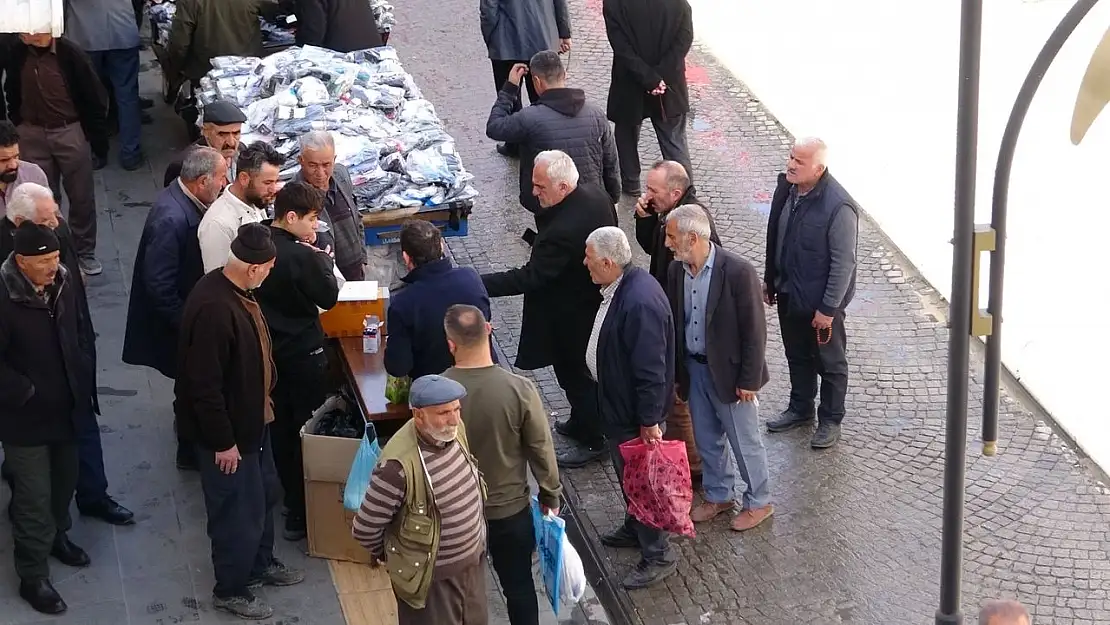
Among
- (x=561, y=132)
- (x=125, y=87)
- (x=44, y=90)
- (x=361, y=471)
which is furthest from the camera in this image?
(x=125, y=87)

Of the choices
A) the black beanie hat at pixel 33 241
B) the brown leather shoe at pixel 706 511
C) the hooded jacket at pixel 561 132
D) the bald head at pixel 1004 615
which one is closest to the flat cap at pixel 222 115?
the hooded jacket at pixel 561 132

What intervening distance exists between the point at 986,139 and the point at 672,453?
263 inches

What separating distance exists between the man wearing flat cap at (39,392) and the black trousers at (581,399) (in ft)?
8.60

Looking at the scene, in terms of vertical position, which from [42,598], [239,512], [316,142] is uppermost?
[316,142]

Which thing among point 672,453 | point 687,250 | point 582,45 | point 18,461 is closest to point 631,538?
point 672,453

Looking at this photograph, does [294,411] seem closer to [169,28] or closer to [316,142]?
[316,142]

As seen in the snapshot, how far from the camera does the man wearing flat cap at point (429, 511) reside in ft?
18.8

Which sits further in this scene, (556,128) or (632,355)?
(556,128)

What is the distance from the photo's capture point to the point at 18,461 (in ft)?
22.3

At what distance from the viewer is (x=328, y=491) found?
7.40 metres

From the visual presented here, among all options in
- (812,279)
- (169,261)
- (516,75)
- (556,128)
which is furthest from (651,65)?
(169,261)

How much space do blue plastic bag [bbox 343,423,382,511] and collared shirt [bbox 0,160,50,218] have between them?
8.30 ft

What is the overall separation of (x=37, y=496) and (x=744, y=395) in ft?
11.2

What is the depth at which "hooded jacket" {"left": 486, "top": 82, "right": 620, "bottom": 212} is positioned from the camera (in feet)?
30.5
